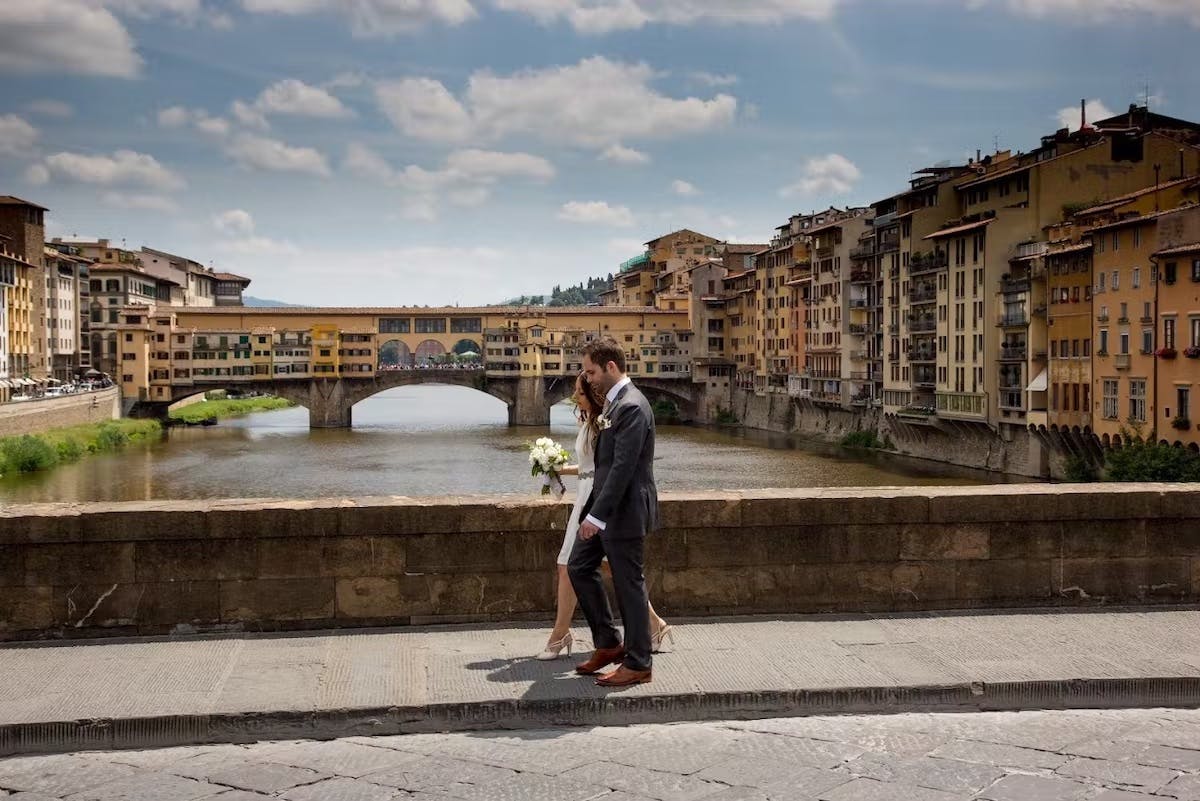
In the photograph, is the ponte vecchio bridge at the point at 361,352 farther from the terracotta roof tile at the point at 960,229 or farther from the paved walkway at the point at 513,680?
the paved walkway at the point at 513,680

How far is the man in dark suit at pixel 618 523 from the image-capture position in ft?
19.7

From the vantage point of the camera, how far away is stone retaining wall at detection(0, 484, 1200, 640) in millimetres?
6918

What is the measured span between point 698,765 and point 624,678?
3.06ft

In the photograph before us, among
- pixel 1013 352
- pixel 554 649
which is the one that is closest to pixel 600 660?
pixel 554 649

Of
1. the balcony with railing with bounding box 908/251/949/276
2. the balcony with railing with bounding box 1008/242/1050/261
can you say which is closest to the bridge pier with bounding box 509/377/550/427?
the balcony with railing with bounding box 908/251/949/276

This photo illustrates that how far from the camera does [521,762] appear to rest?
16.6 feet

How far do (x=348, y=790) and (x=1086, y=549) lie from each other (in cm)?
484

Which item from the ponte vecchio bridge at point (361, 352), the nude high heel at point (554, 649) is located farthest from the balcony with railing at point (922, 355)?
the nude high heel at point (554, 649)

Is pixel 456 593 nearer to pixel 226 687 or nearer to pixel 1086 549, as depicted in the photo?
pixel 226 687

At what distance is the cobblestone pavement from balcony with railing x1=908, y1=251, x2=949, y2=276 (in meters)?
50.9

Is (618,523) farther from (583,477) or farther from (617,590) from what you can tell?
(583,477)

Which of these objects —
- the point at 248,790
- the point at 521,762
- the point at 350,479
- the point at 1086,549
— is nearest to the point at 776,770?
the point at 521,762

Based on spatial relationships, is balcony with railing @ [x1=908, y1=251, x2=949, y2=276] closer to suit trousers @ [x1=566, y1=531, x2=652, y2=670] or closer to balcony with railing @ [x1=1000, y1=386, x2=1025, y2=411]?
balcony with railing @ [x1=1000, y1=386, x2=1025, y2=411]

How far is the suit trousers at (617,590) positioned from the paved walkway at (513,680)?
0.21 metres
